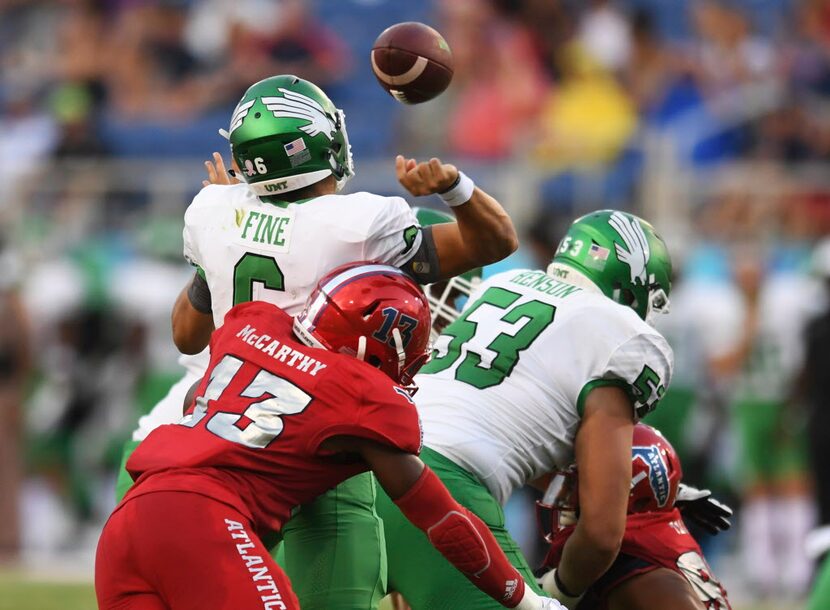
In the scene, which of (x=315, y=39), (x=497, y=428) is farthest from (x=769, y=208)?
(x=497, y=428)

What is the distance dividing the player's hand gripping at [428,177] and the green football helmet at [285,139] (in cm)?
29

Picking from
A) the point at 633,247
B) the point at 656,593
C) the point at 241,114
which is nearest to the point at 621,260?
the point at 633,247

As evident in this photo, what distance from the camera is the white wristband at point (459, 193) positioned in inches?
155

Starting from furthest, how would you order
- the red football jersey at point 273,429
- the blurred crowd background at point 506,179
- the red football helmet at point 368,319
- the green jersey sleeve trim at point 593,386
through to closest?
the blurred crowd background at point 506,179 → the green jersey sleeve trim at point 593,386 → the red football helmet at point 368,319 → the red football jersey at point 273,429

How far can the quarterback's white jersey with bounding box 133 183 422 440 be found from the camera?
3.94 metres

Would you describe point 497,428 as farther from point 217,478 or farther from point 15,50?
point 15,50

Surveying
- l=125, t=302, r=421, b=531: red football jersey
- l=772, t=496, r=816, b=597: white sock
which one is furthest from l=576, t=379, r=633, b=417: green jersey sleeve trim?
l=772, t=496, r=816, b=597: white sock

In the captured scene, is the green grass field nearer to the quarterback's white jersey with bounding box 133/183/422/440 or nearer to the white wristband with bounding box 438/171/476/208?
the quarterback's white jersey with bounding box 133/183/422/440

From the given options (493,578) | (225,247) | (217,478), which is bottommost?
(493,578)

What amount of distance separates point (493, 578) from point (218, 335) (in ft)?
2.90

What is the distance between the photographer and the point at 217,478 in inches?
138

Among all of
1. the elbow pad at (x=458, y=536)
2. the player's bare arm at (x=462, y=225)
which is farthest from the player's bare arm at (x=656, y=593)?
the player's bare arm at (x=462, y=225)

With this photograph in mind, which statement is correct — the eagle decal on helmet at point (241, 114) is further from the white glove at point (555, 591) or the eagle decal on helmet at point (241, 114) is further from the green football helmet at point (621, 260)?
the white glove at point (555, 591)

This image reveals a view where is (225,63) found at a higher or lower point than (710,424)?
higher
